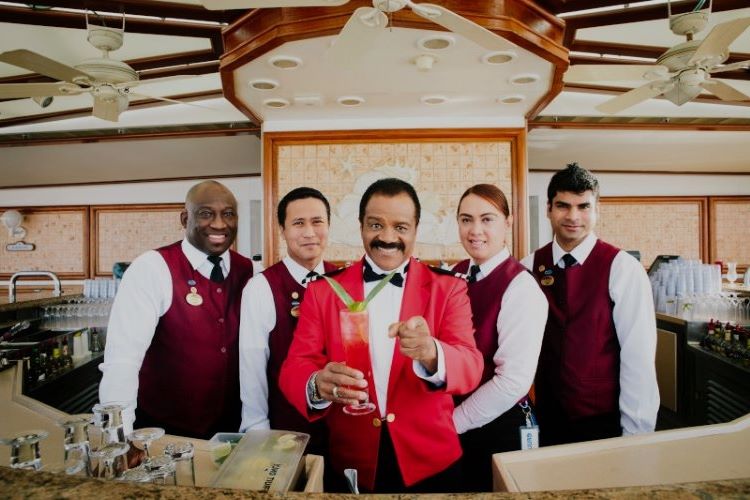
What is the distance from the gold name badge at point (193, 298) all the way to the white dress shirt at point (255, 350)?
236 millimetres

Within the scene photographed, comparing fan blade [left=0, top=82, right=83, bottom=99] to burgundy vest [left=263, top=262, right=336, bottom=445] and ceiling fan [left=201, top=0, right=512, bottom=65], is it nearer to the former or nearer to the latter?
ceiling fan [left=201, top=0, right=512, bottom=65]

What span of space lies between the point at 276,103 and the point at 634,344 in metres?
4.09

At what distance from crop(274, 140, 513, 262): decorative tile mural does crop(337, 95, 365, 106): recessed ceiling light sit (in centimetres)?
69

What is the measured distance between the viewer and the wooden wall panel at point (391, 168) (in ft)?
18.0

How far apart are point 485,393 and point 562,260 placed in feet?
2.68

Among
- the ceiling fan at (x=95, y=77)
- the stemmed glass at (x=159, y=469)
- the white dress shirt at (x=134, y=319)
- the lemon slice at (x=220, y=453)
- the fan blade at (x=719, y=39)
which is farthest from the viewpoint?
the ceiling fan at (x=95, y=77)

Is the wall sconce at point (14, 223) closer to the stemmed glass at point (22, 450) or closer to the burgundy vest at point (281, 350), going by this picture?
the burgundy vest at point (281, 350)

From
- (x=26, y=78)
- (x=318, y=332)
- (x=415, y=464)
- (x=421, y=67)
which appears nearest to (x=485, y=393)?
(x=415, y=464)

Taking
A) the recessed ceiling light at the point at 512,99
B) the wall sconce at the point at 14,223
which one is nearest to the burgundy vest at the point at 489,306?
the recessed ceiling light at the point at 512,99

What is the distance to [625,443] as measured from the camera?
1.19m

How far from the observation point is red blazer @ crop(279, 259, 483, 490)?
5.38ft

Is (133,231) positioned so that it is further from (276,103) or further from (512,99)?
(512,99)

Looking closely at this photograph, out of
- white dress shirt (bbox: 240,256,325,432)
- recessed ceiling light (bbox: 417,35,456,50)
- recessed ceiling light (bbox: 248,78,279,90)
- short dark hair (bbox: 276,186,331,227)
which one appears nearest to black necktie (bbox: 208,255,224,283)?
white dress shirt (bbox: 240,256,325,432)

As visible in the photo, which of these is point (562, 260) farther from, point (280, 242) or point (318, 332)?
point (280, 242)
